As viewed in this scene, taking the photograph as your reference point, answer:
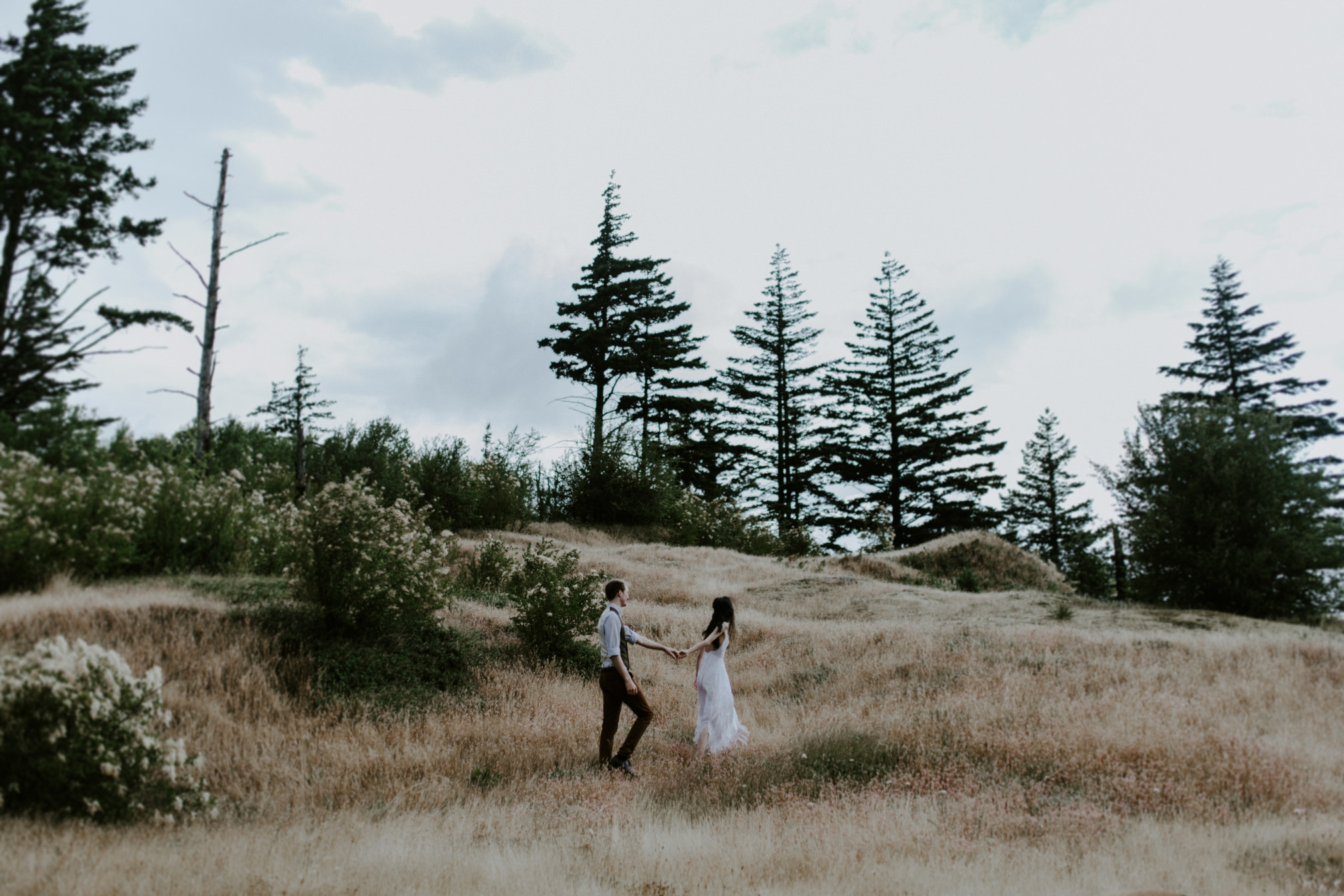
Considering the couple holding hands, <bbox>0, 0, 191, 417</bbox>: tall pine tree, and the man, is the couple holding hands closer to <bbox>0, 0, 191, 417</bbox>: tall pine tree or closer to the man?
the man

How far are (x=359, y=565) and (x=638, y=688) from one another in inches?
157

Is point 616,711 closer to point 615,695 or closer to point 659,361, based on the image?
point 615,695

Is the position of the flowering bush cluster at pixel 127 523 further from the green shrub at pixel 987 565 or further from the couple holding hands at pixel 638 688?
the green shrub at pixel 987 565

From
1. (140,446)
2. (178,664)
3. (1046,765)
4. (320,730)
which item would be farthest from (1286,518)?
(140,446)

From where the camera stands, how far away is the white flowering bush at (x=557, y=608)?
38.8 ft

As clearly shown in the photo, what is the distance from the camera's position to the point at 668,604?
17.9m

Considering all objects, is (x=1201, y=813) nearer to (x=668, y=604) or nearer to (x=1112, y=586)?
(x=668, y=604)

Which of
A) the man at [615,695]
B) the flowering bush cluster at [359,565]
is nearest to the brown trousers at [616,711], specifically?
the man at [615,695]

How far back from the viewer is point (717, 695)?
8961mm

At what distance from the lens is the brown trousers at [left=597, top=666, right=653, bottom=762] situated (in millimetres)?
8078

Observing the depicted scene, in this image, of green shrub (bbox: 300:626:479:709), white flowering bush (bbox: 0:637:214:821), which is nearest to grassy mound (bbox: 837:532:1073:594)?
green shrub (bbox: 300:626:479:709)

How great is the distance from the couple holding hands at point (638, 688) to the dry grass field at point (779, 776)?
1.06 feet

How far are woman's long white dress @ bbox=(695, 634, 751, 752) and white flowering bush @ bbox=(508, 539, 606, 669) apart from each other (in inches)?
133

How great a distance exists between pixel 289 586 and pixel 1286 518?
62.8 feet
